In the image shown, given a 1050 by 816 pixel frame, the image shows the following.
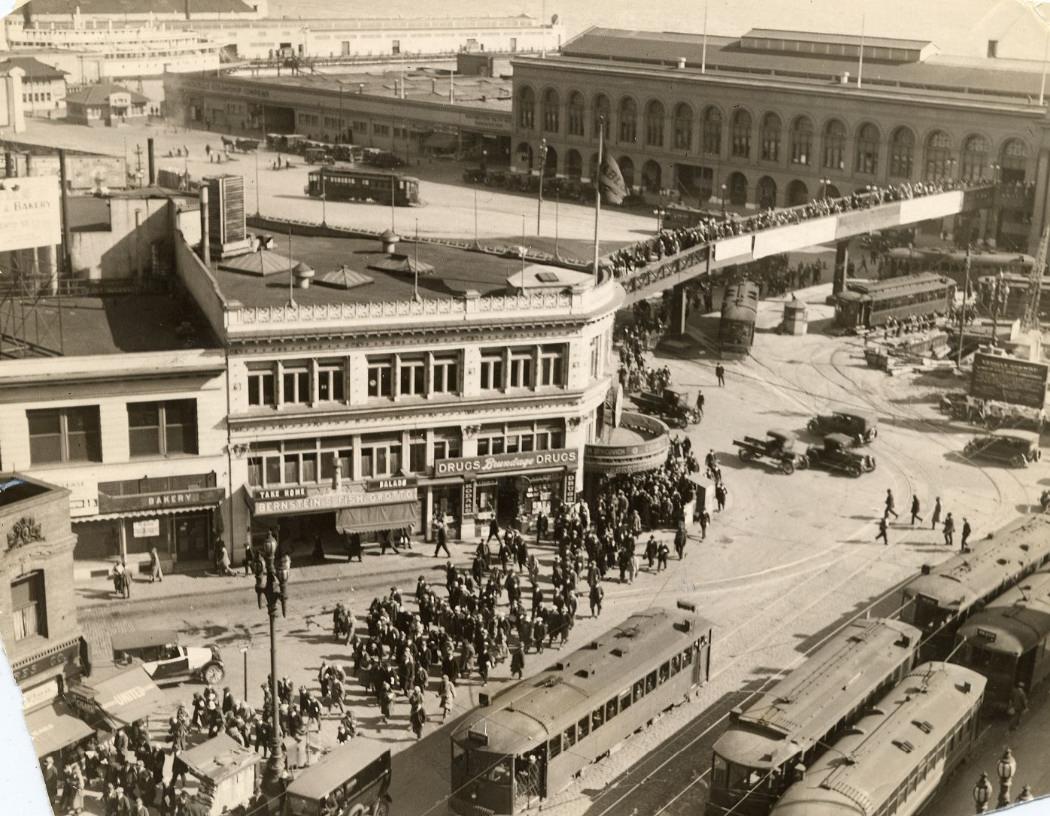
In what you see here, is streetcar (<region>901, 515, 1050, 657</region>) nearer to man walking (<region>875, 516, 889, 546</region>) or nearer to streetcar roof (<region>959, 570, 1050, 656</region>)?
streetcar roof (<region>959, 570, 1050, 656</region>)

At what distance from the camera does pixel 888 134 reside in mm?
118938

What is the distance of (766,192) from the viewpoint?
12900 centimetres

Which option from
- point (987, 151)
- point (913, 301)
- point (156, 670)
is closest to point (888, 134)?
point (987, 151)

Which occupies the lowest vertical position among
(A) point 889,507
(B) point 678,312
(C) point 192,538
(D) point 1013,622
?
(C) point 192,538

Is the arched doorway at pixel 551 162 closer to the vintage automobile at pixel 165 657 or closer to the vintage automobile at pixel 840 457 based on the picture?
the vintage automobile at pixel 840 457

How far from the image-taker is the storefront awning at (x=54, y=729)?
36.8m

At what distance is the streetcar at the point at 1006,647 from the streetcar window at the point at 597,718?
12.1 meters

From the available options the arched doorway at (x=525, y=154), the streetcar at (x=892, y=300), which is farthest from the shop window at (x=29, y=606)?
the arched doorway at (x=525, y=154)

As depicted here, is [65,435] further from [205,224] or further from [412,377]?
[205,224]

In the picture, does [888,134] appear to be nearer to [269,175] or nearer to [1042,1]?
[269,175]

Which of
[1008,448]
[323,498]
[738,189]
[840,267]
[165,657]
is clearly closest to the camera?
[165,657]

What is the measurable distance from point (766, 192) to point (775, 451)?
67.1 m

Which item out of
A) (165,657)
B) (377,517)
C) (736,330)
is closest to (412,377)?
(377,517)

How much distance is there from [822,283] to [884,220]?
8286 millimetres
